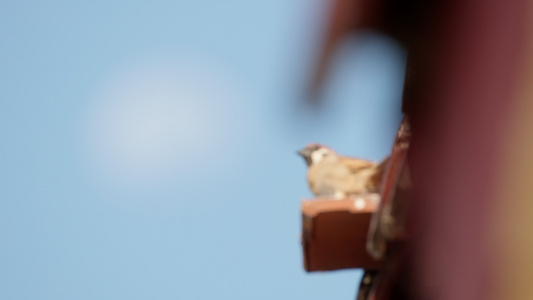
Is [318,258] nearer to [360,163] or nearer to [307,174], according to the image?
[360,163]

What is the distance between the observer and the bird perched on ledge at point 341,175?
3609 millimetres

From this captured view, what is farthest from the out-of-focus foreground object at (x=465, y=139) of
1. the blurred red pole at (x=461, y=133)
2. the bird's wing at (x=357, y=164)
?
the bird's wing at (x=357, y=164)

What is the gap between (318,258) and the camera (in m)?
3.17

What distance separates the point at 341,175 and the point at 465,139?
69.5 inches

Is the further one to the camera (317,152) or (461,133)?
(317,152)

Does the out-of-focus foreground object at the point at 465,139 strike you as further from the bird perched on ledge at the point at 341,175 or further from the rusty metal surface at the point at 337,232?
the bird perched on ledge at the point at 341,175

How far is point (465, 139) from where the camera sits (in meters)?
2.33

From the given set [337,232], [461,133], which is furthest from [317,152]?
[461,133]

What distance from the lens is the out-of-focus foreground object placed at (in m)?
2.00

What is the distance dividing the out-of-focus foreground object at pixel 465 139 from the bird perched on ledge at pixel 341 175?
64 centimetres

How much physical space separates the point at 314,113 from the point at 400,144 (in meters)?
0.36

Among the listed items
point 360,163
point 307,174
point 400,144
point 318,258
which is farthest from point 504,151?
point 307,174

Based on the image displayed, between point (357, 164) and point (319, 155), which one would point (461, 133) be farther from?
point (319, 155)

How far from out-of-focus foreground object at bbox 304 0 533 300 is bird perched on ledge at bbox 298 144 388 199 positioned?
0.64m
